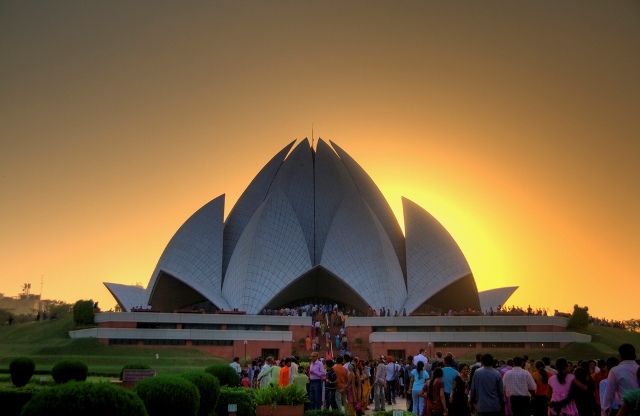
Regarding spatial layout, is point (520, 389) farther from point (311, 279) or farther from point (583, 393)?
point (311, 279)

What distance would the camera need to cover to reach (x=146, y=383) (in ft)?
27.7

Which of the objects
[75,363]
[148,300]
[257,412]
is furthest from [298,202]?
[257,412]

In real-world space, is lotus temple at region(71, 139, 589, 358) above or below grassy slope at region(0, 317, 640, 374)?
above

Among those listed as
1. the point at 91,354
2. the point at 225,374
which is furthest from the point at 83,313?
the point at 225,374

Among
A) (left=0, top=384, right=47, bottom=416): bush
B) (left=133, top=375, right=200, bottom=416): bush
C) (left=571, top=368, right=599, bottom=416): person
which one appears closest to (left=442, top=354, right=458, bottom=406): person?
(left=571, top=368, right=599, bottom=416): person

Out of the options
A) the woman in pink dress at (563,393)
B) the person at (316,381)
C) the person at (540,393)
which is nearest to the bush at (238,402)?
the person at (316,381)

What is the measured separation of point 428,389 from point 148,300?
31.6m

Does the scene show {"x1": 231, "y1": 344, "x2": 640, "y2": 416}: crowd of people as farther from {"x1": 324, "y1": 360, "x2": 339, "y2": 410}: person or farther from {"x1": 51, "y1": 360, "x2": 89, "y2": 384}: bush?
{"x1": 51, "y1": 360, "x2": 89, "y2": 384}: bush

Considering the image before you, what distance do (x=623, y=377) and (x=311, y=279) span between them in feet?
110

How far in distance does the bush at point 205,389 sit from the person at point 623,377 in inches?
206

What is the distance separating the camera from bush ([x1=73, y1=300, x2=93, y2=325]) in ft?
98.8

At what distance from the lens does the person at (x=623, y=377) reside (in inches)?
266

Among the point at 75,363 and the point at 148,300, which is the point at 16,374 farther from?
the point at 148,300

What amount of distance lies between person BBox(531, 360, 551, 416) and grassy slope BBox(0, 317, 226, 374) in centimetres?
1349
